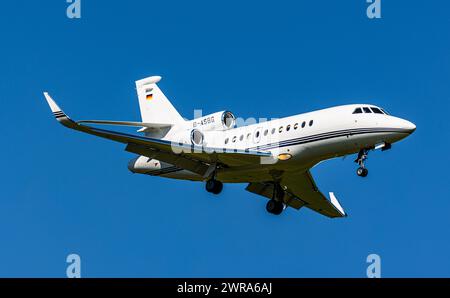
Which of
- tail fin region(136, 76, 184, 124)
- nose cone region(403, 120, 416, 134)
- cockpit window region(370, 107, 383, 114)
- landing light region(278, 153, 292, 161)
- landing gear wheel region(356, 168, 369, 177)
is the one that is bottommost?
landing gear wheel region(356, 168, 369, 177)

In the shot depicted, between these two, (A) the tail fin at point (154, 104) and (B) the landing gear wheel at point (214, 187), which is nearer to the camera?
(B) the landing gear wheel at point (214, 187)

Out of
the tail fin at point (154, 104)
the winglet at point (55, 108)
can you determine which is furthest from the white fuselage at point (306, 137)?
the winglet at point (55, 108)

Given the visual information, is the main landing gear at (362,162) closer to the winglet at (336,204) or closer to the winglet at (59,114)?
the winglet at (336,204)

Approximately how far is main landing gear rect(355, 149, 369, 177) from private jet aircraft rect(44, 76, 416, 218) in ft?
0.11

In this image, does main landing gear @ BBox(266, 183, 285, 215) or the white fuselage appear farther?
main landing gear @ BBox(266, 183, 285, 215)

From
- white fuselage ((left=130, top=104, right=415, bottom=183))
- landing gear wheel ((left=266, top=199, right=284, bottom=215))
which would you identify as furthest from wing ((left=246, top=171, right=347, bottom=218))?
white fuselage ((left=130, top=104, right=415, bottom=183))

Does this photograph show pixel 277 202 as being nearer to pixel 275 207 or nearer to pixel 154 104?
pixel 275 207

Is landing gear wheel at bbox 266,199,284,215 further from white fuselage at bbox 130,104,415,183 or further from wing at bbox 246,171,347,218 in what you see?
white fuselage at bbox 130,104,415,183

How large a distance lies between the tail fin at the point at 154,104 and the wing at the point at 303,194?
4.39 m

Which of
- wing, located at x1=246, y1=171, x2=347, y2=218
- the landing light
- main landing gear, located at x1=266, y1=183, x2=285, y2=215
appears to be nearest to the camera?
the landing light

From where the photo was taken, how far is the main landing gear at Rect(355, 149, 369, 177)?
31.8 metres

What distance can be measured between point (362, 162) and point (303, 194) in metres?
6.19

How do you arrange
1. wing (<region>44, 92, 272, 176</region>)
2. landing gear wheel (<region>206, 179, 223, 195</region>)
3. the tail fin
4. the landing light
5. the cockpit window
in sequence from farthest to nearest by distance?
the tail fin → landing gear wheel (<region>206, 179, 223, 195</region>) → wing (<region>44, 92, 272, 176</region>) → the landing light → the cockpit window

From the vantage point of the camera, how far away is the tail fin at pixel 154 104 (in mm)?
39000
